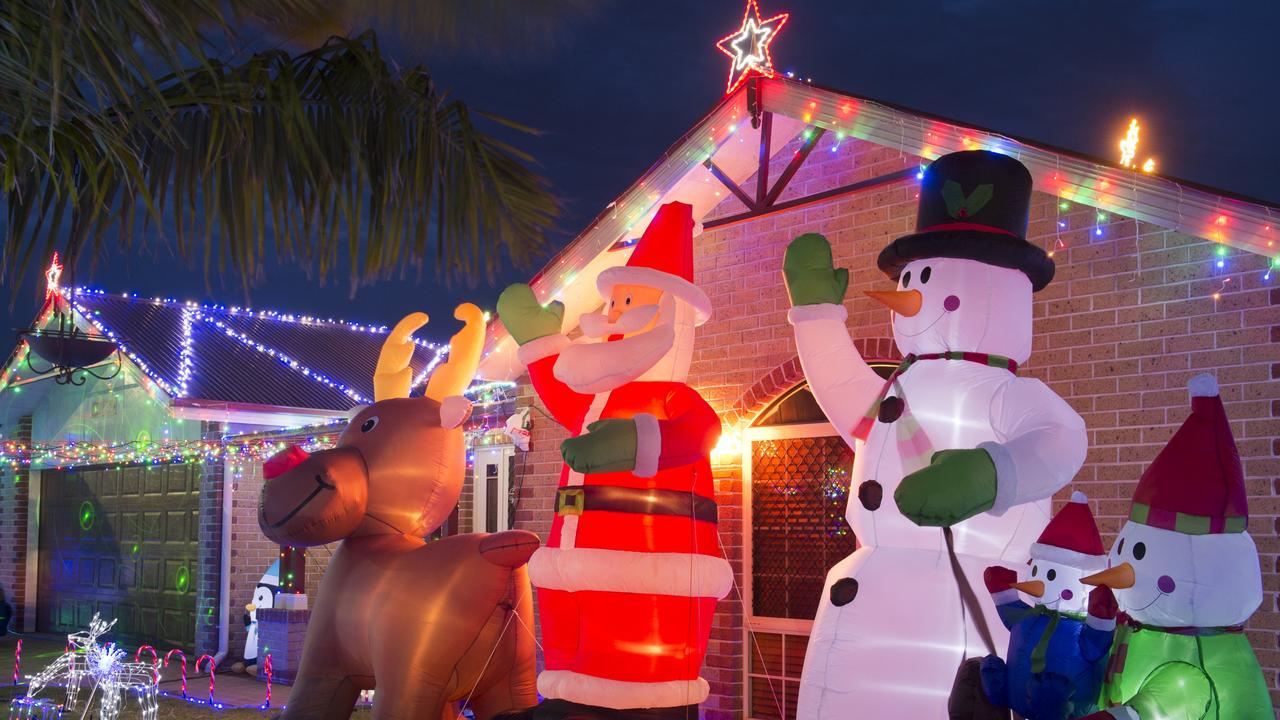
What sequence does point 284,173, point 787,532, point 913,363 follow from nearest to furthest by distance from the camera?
point 913,363 → point 284,173 → point 787,532

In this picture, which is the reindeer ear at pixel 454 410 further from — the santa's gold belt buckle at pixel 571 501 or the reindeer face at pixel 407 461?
the santa's gold belt buckle at pixel 571 501

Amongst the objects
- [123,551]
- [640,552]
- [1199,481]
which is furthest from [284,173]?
[123,551]

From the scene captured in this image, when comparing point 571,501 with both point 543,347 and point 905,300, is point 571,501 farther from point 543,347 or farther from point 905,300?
point 905,300

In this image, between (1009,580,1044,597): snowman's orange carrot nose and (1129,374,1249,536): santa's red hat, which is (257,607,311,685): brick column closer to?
(1009,580,1044,597): snowman's orange carrot nose

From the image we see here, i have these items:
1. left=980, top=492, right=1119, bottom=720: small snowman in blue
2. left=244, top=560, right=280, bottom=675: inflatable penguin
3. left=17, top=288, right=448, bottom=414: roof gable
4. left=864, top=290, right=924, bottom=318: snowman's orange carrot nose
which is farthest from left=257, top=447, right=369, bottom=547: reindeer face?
left=17, top=288, right=448, bottom=414: roof gable

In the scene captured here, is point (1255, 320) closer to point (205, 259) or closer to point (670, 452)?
point (670, 452)

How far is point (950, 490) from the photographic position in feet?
10.9

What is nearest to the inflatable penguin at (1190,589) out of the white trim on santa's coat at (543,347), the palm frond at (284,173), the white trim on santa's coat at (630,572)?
the white trim on santa's coat at (630,572)

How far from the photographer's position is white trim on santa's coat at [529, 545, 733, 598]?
14.1 feet

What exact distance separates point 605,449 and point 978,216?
5.12 ft

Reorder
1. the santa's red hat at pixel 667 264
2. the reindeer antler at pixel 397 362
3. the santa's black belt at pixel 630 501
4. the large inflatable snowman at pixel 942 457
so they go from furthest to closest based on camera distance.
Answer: the reindeer antler at pixel 397 362 < the santa's red hat at pixel 667 264 < the santa's black belt at pixel 630 501 < the large inflatable snowman at pixel 942 457

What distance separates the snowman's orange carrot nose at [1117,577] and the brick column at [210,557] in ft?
38.8

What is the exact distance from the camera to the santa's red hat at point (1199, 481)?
10.9 feet

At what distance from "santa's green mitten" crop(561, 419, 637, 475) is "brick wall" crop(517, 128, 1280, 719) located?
252 cm
